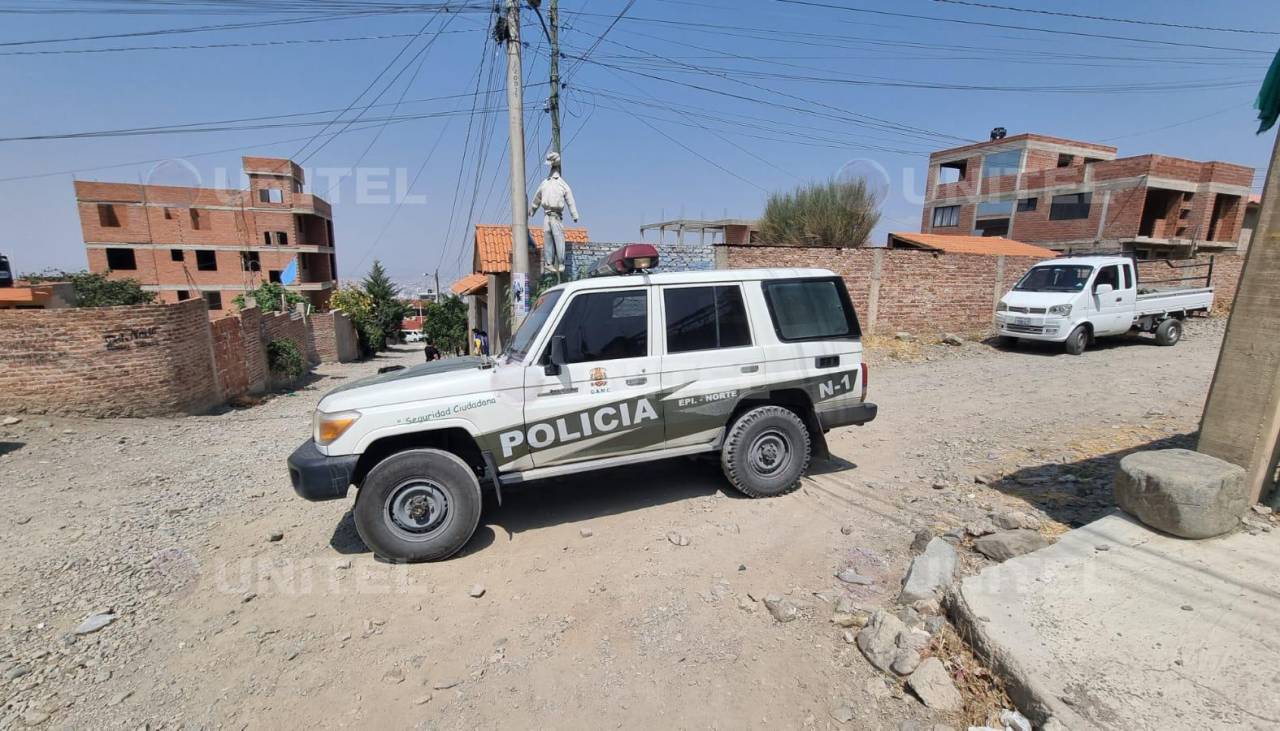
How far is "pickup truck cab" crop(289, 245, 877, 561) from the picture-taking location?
3.73 metres

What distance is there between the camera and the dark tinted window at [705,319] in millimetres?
4406

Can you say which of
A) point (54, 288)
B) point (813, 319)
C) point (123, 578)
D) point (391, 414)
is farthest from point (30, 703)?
point (54, 288)

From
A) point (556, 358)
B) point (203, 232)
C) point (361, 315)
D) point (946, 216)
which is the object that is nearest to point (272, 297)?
point (361, 315)

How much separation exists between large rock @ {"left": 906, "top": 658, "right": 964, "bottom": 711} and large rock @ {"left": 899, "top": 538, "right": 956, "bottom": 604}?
1.87 ft

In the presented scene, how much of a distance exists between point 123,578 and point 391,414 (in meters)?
2.20

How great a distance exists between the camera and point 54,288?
9680 mm

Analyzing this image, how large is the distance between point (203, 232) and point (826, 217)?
45.2 m

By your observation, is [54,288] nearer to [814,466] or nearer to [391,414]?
[391,414]

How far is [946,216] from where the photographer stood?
146 ft

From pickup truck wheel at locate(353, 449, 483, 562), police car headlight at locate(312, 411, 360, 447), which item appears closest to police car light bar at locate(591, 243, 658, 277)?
pickup truck wheel at locate(353, 449, 483, 562)

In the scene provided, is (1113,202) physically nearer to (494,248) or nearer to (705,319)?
(494,248)

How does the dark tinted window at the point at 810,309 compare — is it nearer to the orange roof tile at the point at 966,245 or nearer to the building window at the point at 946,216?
the orange roof tile at the point at 966,245

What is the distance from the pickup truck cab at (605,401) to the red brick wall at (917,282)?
790 cm

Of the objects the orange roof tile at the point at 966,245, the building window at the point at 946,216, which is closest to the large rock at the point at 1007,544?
the orange roof tile at the point at 966,245
